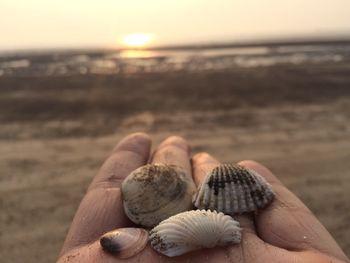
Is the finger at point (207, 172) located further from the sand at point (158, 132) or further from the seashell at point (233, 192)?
the sand at point (158, 132)

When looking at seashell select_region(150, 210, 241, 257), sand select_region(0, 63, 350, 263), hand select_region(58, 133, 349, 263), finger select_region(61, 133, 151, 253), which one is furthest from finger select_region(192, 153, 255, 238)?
sand select_region(0, 63, 350, 263)

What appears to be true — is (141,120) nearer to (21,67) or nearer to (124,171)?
(124,171)

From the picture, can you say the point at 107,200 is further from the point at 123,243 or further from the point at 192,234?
the point at 192,234

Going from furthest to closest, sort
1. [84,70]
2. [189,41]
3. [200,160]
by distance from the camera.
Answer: [189,41], [84,70], [200,160]

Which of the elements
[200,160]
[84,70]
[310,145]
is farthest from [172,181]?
[84,70]

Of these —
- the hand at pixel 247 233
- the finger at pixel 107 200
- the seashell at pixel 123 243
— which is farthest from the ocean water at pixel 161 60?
the seashell at pixel 123 243

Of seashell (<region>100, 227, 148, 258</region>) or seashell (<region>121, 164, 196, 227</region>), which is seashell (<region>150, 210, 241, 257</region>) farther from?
seashell (<region>121, 164, 196, 227</region>)
